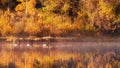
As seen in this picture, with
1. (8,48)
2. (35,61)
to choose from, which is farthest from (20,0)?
(35,61)

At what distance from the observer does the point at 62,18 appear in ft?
124

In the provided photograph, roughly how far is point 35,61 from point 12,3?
15.5 meters

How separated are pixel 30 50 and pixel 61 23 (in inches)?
232

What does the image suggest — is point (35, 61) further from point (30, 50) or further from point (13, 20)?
point (13, 20)

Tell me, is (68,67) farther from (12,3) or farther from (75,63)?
(12,3)

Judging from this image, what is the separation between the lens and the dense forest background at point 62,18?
36.6 m

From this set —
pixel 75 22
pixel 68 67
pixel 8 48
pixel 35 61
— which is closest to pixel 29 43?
pixel 8 48

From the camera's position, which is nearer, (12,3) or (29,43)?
(29,43)

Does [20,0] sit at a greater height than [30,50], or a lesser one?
greater

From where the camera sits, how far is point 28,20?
37.6m

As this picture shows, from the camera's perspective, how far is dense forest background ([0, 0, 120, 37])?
36562 mm

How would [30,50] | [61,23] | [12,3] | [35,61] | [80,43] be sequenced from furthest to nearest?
[12,3] < [61,23] < [80,43] < [30,50] < [35,61]

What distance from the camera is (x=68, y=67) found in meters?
22.9

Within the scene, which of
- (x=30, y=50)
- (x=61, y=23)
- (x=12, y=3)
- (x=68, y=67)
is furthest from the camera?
(x=12, y=3)
